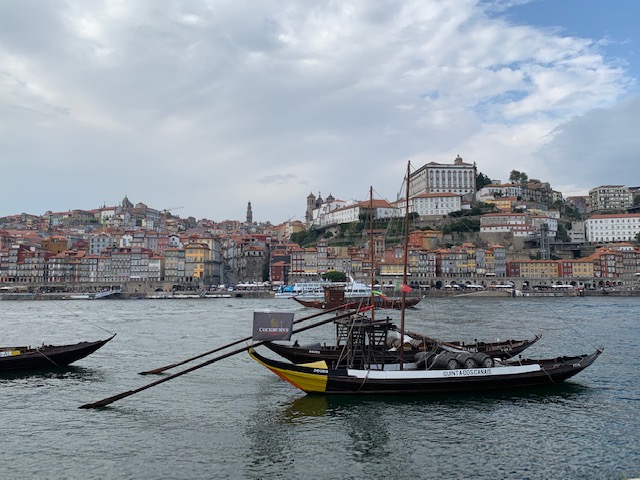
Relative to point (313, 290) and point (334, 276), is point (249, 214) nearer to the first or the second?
point (334, 276)

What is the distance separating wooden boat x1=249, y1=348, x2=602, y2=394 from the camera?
52.1ft

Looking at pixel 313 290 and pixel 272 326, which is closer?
pixel 272 326

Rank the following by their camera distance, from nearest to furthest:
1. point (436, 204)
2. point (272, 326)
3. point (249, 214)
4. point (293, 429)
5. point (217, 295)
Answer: point (293, 429) → point (272, 326) → point (217, 295) → point (436, 204) → point (249, 214)

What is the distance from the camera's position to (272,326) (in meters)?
15.7

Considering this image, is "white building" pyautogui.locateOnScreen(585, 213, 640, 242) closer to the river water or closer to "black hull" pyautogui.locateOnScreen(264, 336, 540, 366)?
the river water

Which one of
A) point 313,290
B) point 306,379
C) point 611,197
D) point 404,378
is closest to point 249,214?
point 313,290

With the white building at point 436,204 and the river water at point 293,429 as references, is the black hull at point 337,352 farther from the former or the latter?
the white building at point 436,204

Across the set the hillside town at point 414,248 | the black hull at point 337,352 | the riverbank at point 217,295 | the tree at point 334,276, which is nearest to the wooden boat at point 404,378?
the black hull at point 337,352

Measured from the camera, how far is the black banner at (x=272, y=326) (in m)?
15.6

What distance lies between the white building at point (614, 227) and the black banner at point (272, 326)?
108 m

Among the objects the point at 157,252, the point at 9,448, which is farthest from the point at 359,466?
the point at 157,252

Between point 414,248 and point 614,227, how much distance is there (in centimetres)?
4258

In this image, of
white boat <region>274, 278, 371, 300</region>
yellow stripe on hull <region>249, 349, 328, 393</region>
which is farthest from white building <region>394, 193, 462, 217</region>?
yellow stripe on hull <region>249, 349, 328, 393</region>

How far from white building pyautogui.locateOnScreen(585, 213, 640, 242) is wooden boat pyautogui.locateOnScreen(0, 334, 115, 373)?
10793 centimetres
